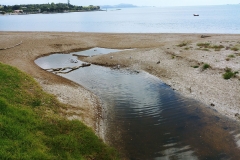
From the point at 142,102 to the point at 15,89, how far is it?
10677mm

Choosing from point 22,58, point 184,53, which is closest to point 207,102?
point 184,53

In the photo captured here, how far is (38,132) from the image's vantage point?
39.4 ft

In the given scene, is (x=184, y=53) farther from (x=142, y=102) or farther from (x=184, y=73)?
(x=142, y=102)

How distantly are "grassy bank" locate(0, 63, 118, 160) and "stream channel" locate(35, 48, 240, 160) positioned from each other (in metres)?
2.02

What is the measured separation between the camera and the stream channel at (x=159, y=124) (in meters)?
13.3

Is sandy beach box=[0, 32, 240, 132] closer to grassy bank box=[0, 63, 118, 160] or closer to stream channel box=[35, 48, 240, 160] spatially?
stream channel box=[35, 48, 240, 160]

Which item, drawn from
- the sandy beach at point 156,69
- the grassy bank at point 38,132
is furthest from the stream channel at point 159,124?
the grassy bank at point 38,132

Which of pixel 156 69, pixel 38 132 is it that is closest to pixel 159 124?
pixel 38 132

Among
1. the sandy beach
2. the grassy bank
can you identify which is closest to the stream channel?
the sandy beach

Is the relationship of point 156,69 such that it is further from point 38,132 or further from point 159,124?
point 38,132

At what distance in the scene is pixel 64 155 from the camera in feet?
35.6

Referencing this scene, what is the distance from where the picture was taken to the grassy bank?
10.2 metres

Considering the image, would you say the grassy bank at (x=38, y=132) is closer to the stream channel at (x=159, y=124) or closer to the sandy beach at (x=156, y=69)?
the sandy beach at (x=156, y=69)

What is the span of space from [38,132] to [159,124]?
858cm
